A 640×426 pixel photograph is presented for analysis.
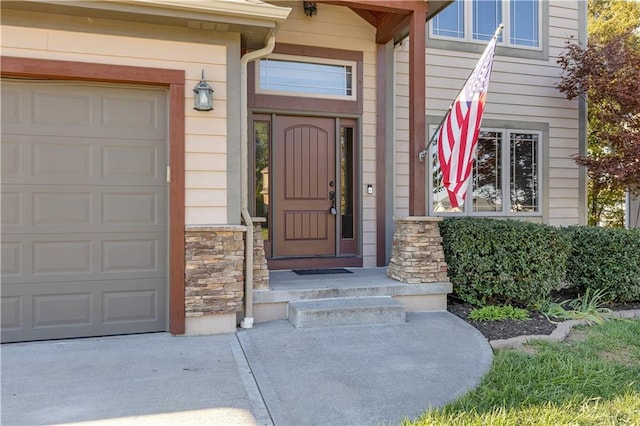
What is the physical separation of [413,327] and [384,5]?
11.0 ft

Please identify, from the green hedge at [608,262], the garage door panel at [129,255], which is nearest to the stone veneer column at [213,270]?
the garage door panel at [129,255]

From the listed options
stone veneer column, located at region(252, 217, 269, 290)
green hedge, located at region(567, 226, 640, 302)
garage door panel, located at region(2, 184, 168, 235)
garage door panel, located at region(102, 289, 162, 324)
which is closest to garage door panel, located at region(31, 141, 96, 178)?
garage door panel, located at region(2, 184, 168, 235)

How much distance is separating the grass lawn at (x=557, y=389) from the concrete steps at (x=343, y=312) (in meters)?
1.04

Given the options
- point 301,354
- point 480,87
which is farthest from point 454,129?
point 301,354

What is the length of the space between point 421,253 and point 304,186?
179 centimetres

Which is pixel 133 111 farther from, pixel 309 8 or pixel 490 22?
pixel 490 22

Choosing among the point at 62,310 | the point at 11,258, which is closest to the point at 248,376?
the point at 62,310

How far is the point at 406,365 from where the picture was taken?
3.08 metres

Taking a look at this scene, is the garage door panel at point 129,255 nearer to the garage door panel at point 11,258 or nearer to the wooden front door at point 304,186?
the garage door panel at point 11,258

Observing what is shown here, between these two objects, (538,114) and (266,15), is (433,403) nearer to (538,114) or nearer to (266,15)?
(266,15)

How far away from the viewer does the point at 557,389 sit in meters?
2.66

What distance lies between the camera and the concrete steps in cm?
391

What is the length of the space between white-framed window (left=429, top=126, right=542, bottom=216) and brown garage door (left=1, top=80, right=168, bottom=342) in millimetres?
3932

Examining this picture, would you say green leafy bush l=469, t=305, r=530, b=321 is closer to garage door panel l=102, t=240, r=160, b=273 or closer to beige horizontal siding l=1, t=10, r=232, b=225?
beige horizontal siding l=1, t=10, r=232, b=225
